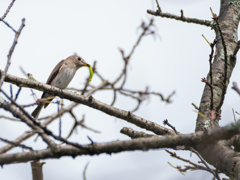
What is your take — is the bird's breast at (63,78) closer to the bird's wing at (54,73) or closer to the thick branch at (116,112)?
the bird's wing at (54,73)

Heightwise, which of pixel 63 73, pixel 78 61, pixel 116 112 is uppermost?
pixel 78 61

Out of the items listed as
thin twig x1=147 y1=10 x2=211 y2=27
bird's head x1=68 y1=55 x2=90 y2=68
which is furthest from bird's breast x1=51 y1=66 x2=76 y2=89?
thin twig x1=147 y1=10 x2=211 y2=27

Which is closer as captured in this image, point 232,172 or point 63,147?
point 63,147

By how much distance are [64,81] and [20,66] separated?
2.22 m

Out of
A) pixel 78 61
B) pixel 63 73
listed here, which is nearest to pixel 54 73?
pixel 63 73

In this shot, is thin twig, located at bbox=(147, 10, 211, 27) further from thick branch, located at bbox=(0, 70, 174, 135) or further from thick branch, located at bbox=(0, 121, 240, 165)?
thick branch, located at bbox=(0, 121, 240, 165)

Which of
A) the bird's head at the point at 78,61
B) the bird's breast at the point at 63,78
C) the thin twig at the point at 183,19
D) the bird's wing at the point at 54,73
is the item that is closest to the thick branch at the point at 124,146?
Result: the thin twig at the point at 183,19

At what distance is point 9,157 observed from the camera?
1.89 m

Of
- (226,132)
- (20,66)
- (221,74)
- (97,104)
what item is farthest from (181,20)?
(226,132)

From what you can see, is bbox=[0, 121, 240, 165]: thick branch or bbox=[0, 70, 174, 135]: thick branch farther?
bbox=[0, 70, 174, 135]: thick branch

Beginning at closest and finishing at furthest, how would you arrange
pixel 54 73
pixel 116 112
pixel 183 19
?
1. pixel 116 112
2. pixel 183 19
3. pixel 54 73

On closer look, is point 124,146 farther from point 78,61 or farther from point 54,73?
point 78,61

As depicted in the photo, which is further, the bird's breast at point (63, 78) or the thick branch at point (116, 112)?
the bird's breast at point (63, 78)

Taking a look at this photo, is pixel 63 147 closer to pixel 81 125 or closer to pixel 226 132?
pixel 226 132
